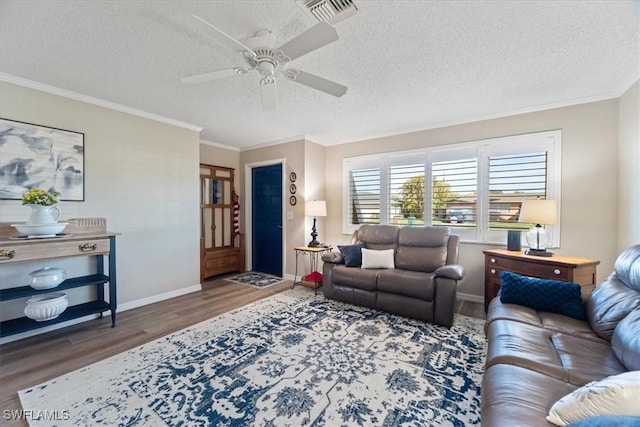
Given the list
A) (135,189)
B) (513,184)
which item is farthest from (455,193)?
(135,189)

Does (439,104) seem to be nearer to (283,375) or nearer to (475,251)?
(475,251)

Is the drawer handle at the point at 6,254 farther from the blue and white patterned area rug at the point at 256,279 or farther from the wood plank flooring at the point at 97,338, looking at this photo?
the blue and white patterned area rug at the point at 256,279

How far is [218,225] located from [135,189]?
1838 mm

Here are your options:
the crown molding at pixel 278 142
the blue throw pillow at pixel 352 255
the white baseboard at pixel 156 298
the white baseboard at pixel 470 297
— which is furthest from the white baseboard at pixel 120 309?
the white baseboard at pixel 470 297

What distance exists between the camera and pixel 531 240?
3107 millimetres

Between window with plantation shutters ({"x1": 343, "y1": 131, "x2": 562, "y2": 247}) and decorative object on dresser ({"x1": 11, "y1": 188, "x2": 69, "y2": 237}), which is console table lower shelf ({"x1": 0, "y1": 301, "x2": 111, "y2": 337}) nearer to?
decorative object on dresser ({"x1": 11, "y1": 188, "x2": 69, "y2": 237})

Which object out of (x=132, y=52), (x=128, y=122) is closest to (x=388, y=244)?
(x=132, y=52)

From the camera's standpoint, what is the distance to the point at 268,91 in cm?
217

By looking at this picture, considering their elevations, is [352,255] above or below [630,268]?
below

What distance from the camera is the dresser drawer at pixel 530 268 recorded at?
2.61 metres

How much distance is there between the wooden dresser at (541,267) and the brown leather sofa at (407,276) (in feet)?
1.37

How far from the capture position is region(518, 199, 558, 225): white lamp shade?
9.25 ft

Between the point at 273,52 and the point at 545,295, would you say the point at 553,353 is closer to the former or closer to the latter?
the point at 545,295

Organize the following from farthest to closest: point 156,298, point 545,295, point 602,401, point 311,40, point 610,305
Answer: point 156,298 < point 545,295 < point 610,305 < point 311,40 < point 602,401
